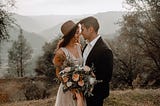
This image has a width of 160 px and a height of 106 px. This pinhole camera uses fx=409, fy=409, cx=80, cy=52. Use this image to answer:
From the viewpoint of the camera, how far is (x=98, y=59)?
653 centimetres

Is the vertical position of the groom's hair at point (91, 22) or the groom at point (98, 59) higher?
the groom's hair at point (91, 22)

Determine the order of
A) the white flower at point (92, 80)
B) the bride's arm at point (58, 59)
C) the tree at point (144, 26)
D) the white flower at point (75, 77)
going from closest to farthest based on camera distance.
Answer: the white flower at point (92, 80) < the white flower at point (75, 77) < the bride's arm at point (58, 59) < the tree at point (144, 26)

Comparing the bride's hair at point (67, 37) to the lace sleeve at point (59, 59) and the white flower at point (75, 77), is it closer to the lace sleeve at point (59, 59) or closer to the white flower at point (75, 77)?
the lace sleeve at point (59, 59)

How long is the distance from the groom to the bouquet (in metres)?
0.10

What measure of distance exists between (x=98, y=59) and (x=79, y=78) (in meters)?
0.43

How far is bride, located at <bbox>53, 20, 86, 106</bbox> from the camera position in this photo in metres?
6.88

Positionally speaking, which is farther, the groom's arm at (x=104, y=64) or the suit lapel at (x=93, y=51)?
the suit lapel at (x=93, y=51)

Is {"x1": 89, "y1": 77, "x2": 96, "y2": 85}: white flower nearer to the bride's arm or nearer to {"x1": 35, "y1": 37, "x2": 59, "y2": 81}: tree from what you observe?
the bride's arm

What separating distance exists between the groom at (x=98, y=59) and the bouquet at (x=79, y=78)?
0.10 m

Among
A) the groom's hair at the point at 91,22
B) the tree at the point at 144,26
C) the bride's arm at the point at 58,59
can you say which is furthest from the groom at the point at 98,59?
the tree at the point at 144,26

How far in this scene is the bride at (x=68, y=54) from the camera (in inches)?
271

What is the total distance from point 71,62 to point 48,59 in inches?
1805

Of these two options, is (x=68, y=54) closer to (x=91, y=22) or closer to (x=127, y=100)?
(x=91, y=22)

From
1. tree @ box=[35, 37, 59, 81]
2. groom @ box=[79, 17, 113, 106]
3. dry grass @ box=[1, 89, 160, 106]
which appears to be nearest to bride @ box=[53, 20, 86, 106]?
groom @ box=[79, 17, 113, 106]
